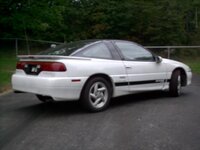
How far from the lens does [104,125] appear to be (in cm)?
596

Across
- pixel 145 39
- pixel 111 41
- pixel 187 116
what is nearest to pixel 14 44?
pixel 145 39

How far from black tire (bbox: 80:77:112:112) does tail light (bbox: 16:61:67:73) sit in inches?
24.1

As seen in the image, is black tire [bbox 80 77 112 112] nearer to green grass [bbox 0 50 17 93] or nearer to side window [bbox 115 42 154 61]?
side window [bbox 115 42 154 61]

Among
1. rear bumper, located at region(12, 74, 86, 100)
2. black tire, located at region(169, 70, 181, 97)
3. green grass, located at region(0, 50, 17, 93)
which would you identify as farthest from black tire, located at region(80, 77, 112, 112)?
green grass, located at region(0, 50, 17, 93)

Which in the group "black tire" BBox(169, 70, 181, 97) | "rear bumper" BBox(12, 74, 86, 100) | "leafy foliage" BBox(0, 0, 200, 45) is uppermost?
"leafy foliage" BBox(0, 0, 200, 45)

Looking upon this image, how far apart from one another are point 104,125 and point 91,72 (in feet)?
4.24

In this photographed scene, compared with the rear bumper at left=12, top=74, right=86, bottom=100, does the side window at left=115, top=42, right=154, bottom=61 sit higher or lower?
higher

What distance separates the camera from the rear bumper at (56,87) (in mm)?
6488

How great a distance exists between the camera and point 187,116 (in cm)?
664

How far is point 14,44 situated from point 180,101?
49.5 feet

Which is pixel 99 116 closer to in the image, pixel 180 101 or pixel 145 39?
pixel 180 101

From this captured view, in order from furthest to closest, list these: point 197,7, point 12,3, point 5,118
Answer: point 197,7 < point 12,3 < point 5,118

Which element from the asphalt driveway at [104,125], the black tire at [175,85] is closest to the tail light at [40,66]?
the asphalt driveway at [104,125]

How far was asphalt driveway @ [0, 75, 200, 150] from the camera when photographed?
16.2 feet
